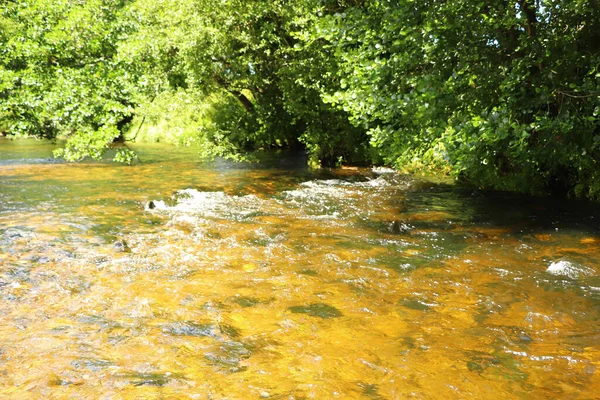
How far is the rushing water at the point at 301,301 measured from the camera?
5223 mm

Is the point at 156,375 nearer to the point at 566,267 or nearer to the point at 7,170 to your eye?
the point at 566,267

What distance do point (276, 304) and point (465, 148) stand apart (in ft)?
24.0

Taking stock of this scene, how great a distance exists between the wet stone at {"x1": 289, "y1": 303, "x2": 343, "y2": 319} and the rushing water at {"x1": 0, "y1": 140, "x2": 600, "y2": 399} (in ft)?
0.12

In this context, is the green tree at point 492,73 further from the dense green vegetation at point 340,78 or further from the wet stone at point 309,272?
the wet stone at point 309,272

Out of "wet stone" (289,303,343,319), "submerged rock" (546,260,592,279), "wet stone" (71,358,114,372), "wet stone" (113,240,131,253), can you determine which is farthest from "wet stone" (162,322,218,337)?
"submerged rock" (546,260,592,279)

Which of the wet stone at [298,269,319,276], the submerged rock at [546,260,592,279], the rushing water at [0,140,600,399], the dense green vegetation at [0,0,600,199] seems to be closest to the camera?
the rushing water at [0,140,600,399]

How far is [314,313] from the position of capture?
6969 millimetres

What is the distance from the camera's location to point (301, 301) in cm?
741

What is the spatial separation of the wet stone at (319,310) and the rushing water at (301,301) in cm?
4

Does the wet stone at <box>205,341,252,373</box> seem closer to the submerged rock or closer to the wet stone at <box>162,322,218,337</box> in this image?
the wet stone at <box>162,322,218,337</box>

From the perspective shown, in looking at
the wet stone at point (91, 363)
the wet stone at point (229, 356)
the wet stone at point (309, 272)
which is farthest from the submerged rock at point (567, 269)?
the wet stone at point (91, 363)

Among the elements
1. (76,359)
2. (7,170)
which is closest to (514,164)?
(76,359)

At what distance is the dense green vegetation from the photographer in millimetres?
11156

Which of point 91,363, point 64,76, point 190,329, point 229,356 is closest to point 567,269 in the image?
point 229,356
